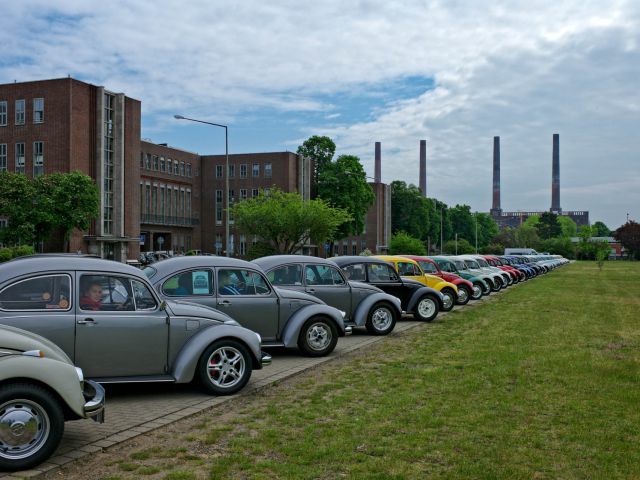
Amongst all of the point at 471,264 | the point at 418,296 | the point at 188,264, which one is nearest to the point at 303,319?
the point at 188,264

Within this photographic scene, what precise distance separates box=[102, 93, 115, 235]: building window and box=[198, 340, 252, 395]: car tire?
5875cm

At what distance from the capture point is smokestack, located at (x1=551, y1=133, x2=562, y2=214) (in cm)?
14700

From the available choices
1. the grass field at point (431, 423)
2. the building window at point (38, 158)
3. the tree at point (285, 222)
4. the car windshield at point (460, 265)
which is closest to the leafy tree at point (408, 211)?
the tree at point (285, 222)

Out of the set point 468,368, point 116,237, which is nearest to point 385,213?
point 116,237

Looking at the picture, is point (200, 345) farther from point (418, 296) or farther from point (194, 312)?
point (418, 296)

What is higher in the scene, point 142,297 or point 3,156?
point 3,156

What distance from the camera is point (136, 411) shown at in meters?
7.63

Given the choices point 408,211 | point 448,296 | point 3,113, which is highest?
point 3,113

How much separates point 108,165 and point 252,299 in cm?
5825

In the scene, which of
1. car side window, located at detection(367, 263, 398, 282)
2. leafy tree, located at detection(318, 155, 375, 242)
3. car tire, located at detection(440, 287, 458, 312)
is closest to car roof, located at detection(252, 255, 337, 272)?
car side window, located at detection(367, 263, 398, 282)

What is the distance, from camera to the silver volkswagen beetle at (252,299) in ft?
33.0

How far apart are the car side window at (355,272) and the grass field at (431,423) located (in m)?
4.16

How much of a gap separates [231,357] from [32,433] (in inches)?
126

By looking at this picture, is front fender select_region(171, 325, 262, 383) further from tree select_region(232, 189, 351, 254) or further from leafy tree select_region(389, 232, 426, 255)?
leafy tree select_region(389, 232, 426, 255)
